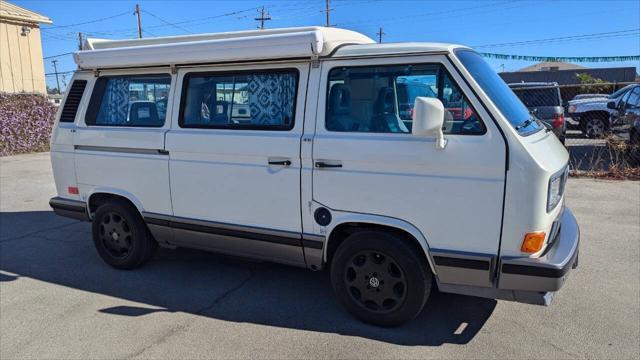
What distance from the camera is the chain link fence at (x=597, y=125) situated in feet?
33.7

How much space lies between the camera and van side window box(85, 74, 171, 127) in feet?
15.7

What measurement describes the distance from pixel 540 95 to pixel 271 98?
413 inches

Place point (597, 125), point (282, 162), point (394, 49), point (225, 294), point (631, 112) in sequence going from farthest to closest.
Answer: point (597, 125)
point (631, 112)
point (225, 294)
point (282, 162)
point (394, 49)

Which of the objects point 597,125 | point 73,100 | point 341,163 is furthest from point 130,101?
point 597,125

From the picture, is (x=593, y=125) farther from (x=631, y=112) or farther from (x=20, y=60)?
(x=20, y=60)

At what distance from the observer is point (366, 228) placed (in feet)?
→ 12.7

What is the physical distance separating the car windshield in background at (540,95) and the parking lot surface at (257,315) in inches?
286

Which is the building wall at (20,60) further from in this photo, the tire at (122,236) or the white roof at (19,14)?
the tire at (122,236)

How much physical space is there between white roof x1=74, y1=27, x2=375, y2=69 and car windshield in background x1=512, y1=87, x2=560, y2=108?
931 cm

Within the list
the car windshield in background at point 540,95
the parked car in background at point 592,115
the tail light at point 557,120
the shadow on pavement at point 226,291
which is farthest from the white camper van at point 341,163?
the parked car in background at point 592,115

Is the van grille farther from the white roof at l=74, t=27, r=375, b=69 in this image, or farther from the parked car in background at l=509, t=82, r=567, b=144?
the parked car in background at l=509, t=82, r=567, b=144

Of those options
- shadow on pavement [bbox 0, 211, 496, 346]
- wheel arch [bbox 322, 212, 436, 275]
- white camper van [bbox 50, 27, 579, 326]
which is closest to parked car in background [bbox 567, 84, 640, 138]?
white camper van [bbox 50, 27, 579, 326]

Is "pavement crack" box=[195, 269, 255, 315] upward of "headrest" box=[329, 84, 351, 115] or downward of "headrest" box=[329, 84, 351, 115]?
downward

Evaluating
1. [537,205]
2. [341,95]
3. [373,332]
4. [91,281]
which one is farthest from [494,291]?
[91,281]
